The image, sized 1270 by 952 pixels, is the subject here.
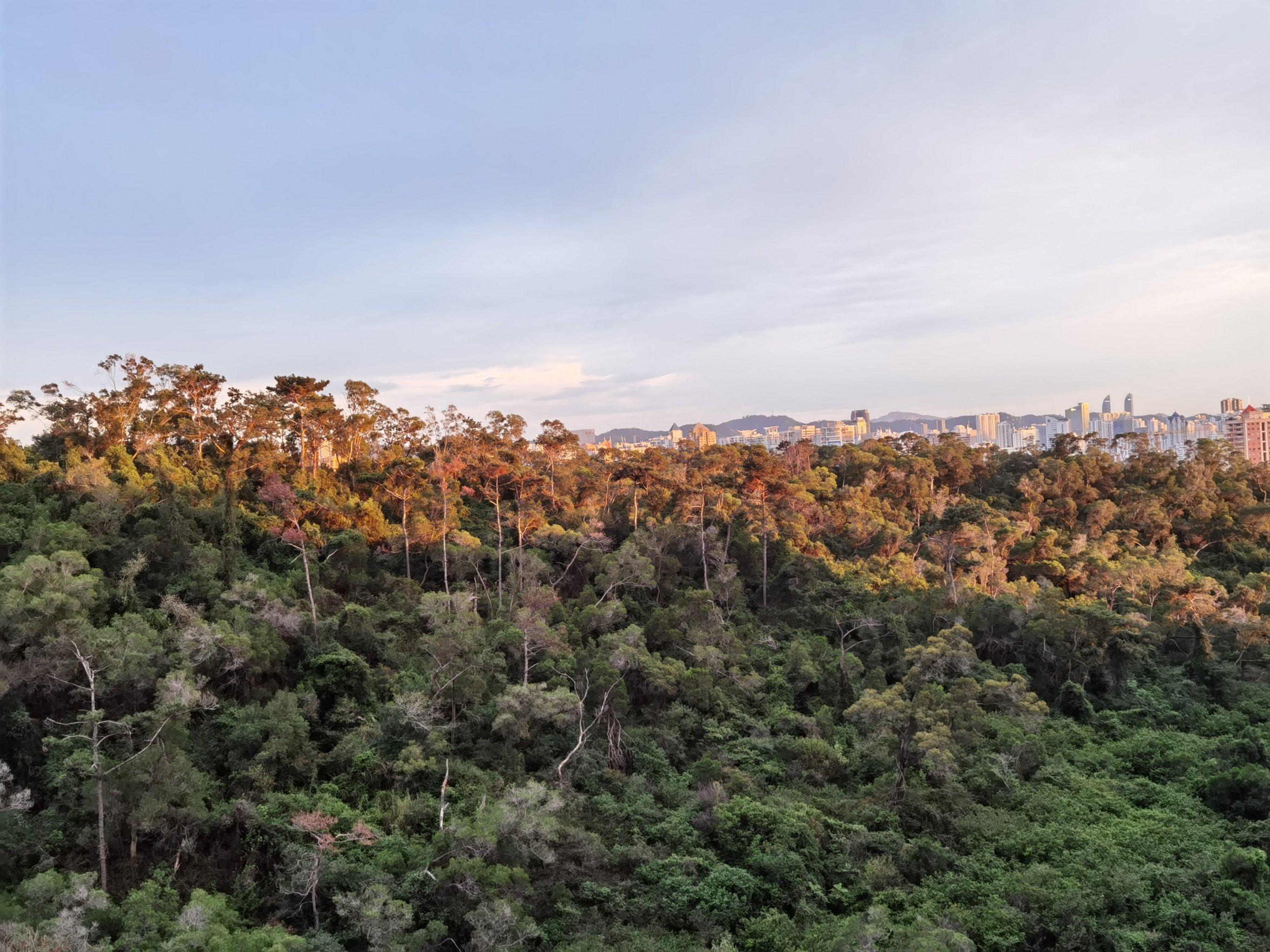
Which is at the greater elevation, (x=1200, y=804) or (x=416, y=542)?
(x=416, y=542)

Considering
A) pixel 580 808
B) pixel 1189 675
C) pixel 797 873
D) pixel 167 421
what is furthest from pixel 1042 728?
pixel 167 421

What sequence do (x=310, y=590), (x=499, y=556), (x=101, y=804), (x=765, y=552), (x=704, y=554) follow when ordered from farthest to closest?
1. (x=765, y=552)
2. (x=704, y=554)
3. (x=499, y=556)
4. (x=310, y=590)
5. (x=101, y=804)

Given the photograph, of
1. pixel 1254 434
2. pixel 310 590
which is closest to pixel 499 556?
pixel 310 590

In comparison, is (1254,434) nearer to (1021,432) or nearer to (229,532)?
(1021,432)

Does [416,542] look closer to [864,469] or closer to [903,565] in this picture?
[903,565]

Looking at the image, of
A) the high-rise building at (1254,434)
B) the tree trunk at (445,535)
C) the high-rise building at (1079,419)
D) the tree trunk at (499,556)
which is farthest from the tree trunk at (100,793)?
the high-rise building at (1079,419)

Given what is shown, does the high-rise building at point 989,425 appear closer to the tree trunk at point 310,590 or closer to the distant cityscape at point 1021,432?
the distant cityscape at point 1021,432
